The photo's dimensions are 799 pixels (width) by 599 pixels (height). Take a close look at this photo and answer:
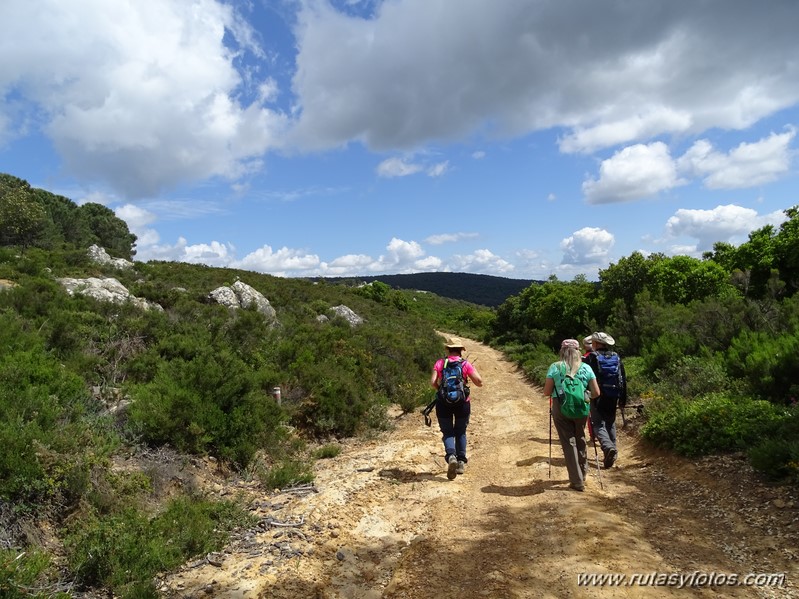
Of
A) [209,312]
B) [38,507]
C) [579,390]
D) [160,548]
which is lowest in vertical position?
[160,548]

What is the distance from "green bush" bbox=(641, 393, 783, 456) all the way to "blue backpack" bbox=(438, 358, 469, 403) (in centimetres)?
333

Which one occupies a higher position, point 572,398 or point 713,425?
point 572,398

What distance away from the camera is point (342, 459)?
8.02 metres

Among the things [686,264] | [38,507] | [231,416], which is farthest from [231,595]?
[686,264]

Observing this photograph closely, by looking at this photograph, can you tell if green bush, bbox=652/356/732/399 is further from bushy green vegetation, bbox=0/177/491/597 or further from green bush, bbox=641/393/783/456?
bushy green vegetation, bbox=0/177/491/597

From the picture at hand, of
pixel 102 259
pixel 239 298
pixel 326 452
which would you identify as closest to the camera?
pixel 326 452

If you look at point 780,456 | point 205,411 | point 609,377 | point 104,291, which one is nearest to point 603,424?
point 609,377

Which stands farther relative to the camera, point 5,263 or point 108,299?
point 5,263

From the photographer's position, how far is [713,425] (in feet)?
22.5

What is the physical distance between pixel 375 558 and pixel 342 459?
3578mm

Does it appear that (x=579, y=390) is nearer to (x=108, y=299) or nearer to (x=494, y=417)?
(x=494, y=417)

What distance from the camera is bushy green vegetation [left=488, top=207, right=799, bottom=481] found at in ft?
21.7

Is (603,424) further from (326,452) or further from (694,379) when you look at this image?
(326,452)

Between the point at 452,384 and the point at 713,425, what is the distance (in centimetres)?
384
